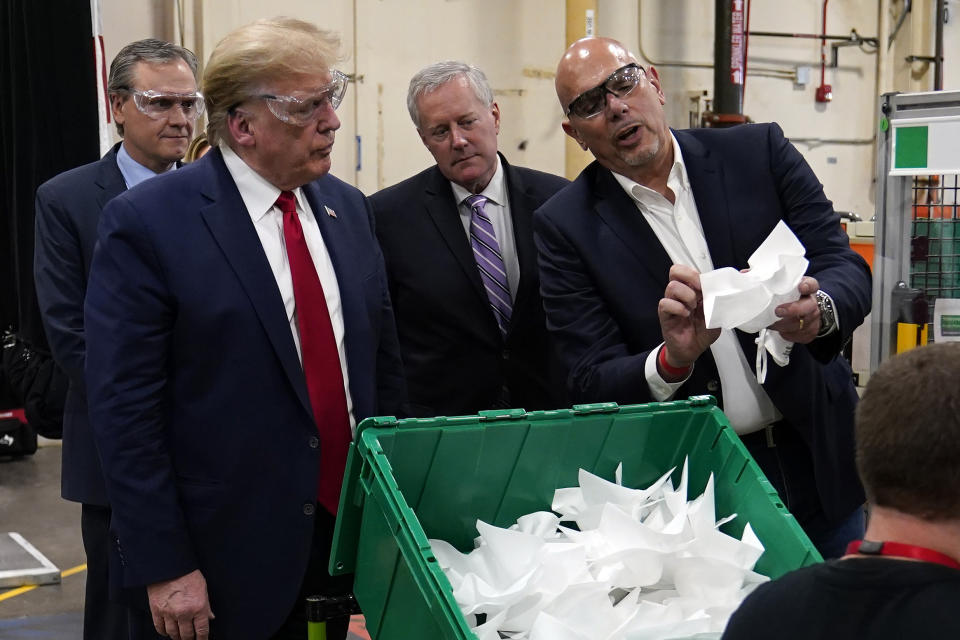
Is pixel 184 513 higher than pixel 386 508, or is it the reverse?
pixel 386 508

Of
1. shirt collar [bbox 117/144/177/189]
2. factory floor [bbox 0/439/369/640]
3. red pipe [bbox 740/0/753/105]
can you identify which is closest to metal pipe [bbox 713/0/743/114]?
red pipe [bbox 740/0/753/105]

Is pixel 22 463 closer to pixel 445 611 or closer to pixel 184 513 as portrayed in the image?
pixel 184 513

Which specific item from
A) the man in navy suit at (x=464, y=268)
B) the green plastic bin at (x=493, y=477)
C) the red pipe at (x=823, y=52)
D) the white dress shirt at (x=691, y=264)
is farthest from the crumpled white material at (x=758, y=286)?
the red pipe at (x=823, y=52)

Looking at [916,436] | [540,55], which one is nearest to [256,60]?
[916,436]

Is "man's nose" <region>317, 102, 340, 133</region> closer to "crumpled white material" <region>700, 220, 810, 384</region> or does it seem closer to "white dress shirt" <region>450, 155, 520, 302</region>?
"crumpled white material" <region>700, 220, 810, 384</region>

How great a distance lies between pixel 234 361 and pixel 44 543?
3.29 m

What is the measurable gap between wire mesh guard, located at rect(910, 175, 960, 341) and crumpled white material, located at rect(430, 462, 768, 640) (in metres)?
1.18

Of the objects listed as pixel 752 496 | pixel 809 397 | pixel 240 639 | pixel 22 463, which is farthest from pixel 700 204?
pixel 22 463

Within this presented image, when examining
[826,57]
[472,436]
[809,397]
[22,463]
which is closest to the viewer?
[472,436]

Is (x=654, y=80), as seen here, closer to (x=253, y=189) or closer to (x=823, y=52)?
(x=253, y=189)

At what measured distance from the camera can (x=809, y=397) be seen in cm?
183

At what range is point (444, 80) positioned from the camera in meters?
2.55

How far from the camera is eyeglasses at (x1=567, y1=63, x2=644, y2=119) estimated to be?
2.00 m

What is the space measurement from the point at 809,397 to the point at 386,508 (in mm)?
812
